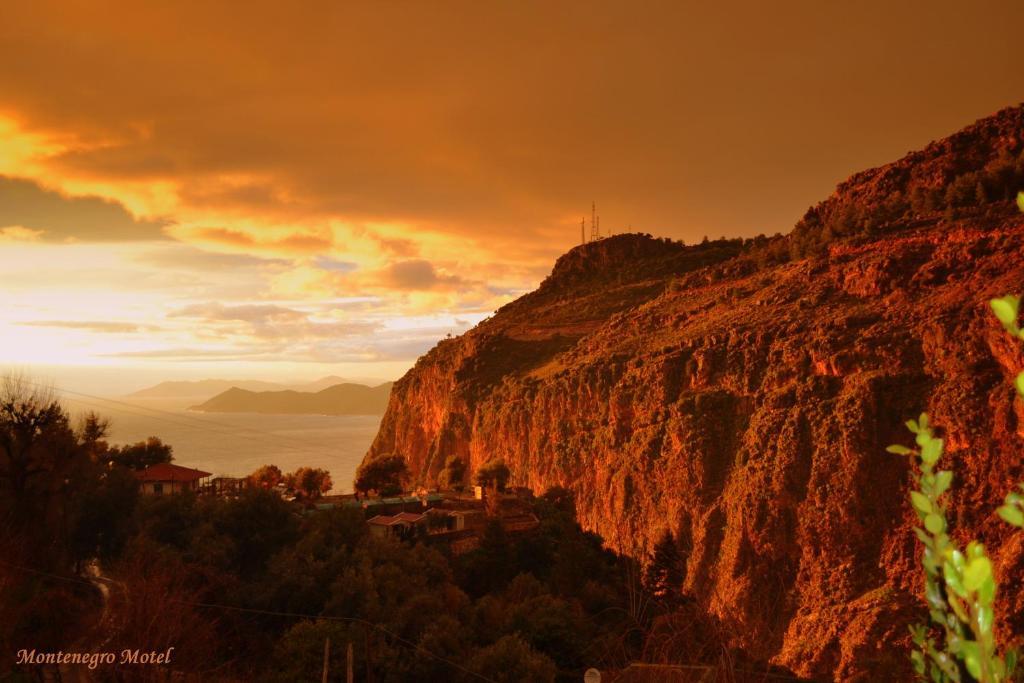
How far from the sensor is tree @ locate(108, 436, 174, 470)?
34312 mm

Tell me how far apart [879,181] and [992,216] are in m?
12.3

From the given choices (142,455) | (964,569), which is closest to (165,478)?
(142,455)

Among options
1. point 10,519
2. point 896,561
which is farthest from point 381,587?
point 896,561

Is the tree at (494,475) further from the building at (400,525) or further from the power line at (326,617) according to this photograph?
the power line at (326,617)

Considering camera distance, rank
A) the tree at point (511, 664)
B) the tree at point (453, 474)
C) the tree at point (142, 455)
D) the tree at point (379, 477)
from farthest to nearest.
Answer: the tree at point (453, 474) → the tree at point (379, 477) → the tree at point (142, 455) → the tree at point (511, 664)

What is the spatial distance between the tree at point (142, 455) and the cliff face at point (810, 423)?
1908 centimetres

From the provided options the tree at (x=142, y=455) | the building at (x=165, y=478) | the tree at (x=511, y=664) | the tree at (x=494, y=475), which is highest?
the tree at (x=142, y=455)

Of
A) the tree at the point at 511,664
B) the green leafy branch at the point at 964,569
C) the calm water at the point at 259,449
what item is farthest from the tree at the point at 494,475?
the green leafy branch at the point at 964,569

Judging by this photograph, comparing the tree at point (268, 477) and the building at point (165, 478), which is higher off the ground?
the building at point (165, 478)

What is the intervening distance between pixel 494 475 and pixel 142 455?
1810 cm

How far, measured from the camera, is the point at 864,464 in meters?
21.4

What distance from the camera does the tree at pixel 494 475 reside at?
3828cm

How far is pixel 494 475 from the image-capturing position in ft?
127

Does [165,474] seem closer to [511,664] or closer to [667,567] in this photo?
[667,567]
